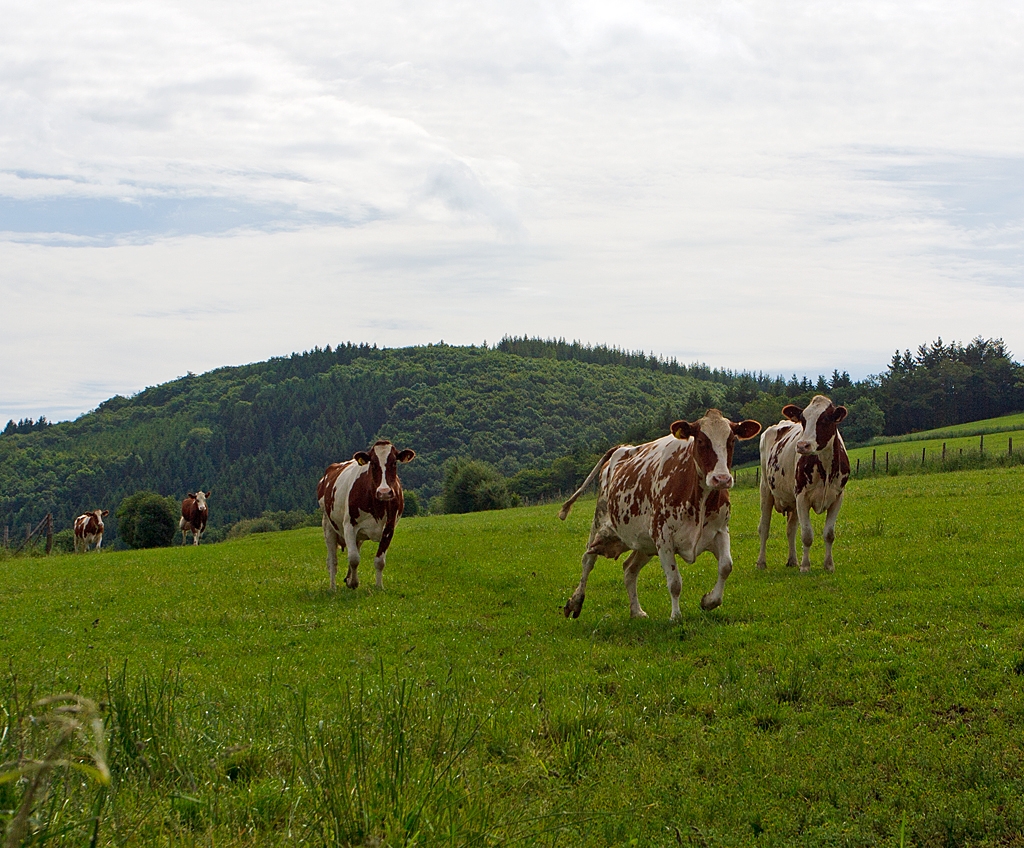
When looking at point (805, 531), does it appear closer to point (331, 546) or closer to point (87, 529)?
point (331, 546)

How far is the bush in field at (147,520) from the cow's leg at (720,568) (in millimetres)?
58504

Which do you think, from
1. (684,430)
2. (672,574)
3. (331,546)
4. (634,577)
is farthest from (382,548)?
(684,430)

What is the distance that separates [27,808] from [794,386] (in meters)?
133

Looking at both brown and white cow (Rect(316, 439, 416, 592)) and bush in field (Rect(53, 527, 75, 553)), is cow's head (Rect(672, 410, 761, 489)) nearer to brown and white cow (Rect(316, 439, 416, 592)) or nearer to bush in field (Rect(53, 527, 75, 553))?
brown and white cow (Rect(316, 439, 416, 592))

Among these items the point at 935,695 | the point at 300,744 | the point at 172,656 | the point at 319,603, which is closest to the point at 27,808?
the point at 300,744

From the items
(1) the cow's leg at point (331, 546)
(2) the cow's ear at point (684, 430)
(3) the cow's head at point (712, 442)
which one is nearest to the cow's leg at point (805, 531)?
(3) the cow's head at point (712, 442)

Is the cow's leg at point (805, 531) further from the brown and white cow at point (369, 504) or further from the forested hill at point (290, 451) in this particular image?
the forested hill at point (290, 451)

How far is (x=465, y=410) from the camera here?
184 metres

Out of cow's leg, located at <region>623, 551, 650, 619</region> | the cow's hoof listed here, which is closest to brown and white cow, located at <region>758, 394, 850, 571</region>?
cow's leg, located at <region>623, 551, 650, 619</region>

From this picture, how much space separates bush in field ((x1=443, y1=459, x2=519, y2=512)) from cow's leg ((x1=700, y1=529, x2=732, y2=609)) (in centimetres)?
7033

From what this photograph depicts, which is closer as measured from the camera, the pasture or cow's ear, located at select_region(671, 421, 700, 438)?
the pasture

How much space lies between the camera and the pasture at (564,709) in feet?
17.5

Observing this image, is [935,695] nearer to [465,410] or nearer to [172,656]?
[172,656]

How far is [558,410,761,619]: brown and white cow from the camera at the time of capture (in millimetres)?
12062
